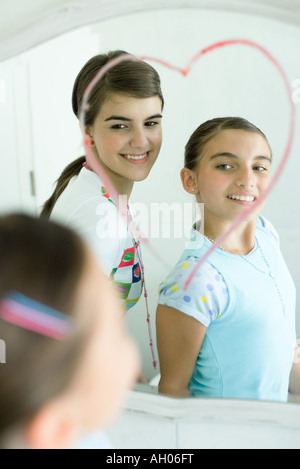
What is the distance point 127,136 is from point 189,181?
0.07 m

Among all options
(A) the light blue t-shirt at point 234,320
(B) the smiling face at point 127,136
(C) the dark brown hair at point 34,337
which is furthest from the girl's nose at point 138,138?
(C) the dark brown hair at point 34,337

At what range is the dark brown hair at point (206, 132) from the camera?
413 millimetres

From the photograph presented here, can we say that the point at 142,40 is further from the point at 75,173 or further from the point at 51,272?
the point at 51,272

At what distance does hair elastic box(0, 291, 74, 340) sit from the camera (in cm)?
19

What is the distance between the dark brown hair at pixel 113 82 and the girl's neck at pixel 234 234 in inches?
4.9

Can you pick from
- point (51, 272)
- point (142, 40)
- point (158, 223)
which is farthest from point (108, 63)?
point (51, 272)

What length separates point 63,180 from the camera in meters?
0.47

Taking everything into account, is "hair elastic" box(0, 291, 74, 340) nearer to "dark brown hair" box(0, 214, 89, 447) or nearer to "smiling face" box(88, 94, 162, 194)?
"dark brown hair" box(0, 214, 89, 447)

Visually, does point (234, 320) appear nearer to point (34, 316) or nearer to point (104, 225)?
point (104, 225)

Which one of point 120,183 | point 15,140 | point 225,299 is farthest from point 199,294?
point 15,140

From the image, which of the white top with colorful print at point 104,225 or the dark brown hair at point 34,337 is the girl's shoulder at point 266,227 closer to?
the white top with colorful print at point 104,225

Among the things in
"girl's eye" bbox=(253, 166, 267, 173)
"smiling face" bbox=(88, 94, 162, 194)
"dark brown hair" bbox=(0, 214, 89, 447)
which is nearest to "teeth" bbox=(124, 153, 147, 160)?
"smiling face" bbox=(88, 94, 162, 194)

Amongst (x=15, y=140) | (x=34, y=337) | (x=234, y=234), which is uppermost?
(x=15, y=140)
